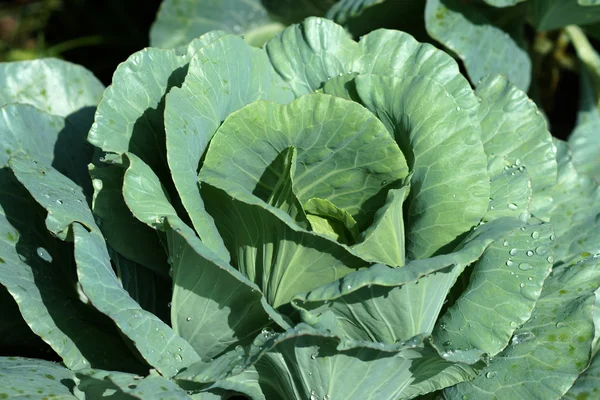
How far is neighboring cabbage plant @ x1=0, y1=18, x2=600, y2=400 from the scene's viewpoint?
5.22 ft

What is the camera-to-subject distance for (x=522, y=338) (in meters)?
1.85

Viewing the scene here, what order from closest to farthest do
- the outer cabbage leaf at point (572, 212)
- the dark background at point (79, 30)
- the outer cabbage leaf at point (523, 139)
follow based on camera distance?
the outer cabbage leaf at point (523, 139) < the outer cabbage leaf at point (572, 212) < the dark background at point (79, 30)

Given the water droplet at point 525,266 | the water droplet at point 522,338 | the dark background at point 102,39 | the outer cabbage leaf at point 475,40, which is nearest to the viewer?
the water droplet at point 525,266

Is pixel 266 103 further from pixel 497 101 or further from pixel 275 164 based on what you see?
pixel 497 101

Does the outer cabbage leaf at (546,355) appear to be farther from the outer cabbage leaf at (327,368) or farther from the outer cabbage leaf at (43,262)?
the outer cabbage leaf at (43,262)

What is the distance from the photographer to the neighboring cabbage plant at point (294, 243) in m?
1.59


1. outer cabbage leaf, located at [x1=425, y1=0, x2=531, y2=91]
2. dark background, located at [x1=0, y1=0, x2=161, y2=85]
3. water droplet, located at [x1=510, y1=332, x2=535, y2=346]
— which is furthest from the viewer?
dark background, located at [x1=0, y1=0, x2=161, y2=85]

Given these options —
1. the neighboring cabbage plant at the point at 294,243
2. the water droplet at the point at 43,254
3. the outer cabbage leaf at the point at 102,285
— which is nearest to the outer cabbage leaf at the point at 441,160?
the neighboring cabbage plant at the point at 294,243

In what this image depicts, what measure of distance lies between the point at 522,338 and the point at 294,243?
719 millimetres

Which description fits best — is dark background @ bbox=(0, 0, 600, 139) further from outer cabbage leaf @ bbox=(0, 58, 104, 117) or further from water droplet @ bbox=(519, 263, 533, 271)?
water droplet @ bbox=(519, 263, 533, 271)

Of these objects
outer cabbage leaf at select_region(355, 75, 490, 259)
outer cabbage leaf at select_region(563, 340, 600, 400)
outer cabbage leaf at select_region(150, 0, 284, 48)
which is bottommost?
outer cabbage leaf at select_region(563, 340, 600, 400)

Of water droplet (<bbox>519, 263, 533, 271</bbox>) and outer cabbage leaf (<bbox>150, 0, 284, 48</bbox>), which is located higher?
outer cabbage leaf (<bbox>150, 0, 284, 48</bbox>)

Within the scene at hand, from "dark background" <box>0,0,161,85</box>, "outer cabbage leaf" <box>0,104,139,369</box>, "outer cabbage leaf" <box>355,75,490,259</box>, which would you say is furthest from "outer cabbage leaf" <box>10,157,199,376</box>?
"dark background" <box>0,0,161,85</box>

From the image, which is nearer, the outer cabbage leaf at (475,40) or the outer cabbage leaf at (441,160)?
the outer cabbage leaf at (441,160)
